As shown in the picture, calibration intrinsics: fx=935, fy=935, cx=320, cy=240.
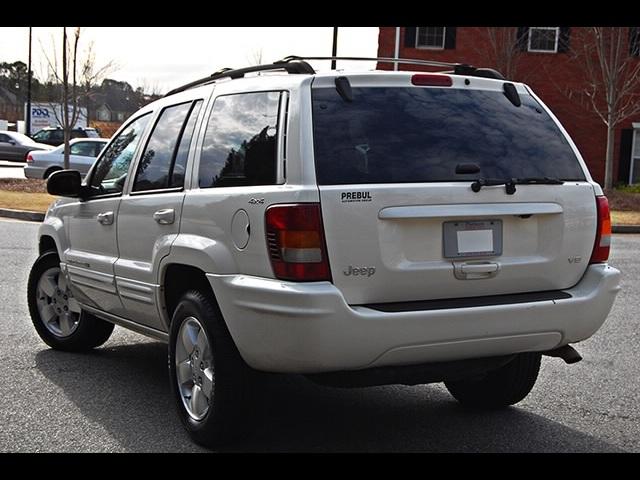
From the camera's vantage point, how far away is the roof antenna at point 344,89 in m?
4.43

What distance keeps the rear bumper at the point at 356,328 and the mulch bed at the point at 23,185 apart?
66.2ft

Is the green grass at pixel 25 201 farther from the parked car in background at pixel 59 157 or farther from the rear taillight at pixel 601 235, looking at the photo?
the rear taillight at pixel 601 235

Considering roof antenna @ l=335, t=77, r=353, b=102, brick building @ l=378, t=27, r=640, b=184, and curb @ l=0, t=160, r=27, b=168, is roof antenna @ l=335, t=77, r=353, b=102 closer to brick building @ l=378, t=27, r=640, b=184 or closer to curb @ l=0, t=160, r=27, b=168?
brick building @ l=378, t=27, r=640, b=184

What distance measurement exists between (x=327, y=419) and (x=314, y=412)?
0.53 ft

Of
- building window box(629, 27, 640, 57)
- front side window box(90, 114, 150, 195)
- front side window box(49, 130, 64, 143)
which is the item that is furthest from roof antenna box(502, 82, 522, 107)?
front side window box(49, 130, 64, 143)

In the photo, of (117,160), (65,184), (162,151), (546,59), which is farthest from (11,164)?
(162,151)

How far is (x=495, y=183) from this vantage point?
4.46 meters

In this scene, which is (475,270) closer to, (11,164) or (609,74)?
(609,74)

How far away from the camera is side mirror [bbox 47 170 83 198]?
6211 millimetres

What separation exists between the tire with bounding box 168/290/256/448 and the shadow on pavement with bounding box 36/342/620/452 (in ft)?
0.51

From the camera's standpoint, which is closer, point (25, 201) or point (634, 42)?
point (25, 201)

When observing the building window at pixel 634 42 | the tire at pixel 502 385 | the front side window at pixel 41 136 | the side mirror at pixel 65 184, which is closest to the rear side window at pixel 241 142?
the side mirror at pixel 65 184

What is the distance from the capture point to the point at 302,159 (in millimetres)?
4215
